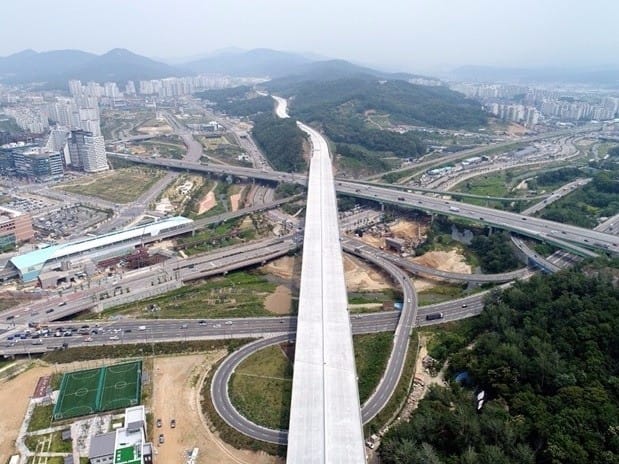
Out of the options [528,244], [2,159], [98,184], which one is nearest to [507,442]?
[528,244]

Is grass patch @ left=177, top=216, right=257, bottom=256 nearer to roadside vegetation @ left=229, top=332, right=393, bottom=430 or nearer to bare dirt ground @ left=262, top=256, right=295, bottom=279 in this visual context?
bare dirt ground @ left=262, top=256, right=295, bottom=279

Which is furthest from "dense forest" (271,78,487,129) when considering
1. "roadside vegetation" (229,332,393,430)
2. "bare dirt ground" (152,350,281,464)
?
"bare dirt ground" (152,350,281,464)

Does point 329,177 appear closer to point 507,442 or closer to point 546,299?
point 546,299

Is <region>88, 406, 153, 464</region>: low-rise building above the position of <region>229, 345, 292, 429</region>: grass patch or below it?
above

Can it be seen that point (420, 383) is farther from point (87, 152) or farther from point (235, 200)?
point (87, 152)

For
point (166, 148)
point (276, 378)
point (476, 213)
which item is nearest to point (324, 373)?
point (276, 378)

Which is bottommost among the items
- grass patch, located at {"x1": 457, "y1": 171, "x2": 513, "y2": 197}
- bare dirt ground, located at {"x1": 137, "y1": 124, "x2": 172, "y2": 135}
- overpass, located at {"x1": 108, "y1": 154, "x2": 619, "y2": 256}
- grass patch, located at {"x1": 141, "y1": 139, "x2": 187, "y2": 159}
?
grass patch, located at {"x1": 457, "y1": 171, "x2": 513, "y2": 197}
